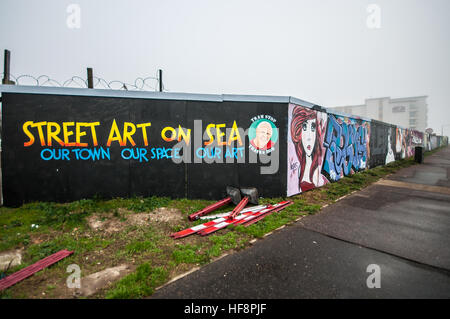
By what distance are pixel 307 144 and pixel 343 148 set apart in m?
3.58

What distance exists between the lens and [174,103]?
20.0 ft

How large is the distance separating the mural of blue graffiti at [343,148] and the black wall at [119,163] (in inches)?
136

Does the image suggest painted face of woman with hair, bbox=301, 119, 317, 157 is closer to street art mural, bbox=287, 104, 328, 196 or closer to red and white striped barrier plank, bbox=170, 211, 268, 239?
street art mural, bbox=287, 104, 328, 196

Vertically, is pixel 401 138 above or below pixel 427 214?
above

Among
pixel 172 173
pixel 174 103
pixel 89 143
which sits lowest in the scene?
pixel 172 173

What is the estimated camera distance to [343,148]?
9.70 meters

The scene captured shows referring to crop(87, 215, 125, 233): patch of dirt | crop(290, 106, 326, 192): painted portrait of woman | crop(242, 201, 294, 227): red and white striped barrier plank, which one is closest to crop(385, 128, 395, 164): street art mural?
crop(290, 106, 326, 192): painted portrait of woman

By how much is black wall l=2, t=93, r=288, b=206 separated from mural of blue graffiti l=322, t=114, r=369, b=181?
345 cm

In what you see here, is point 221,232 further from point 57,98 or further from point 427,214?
point 57,98

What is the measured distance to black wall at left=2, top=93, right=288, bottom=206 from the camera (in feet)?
18.2
